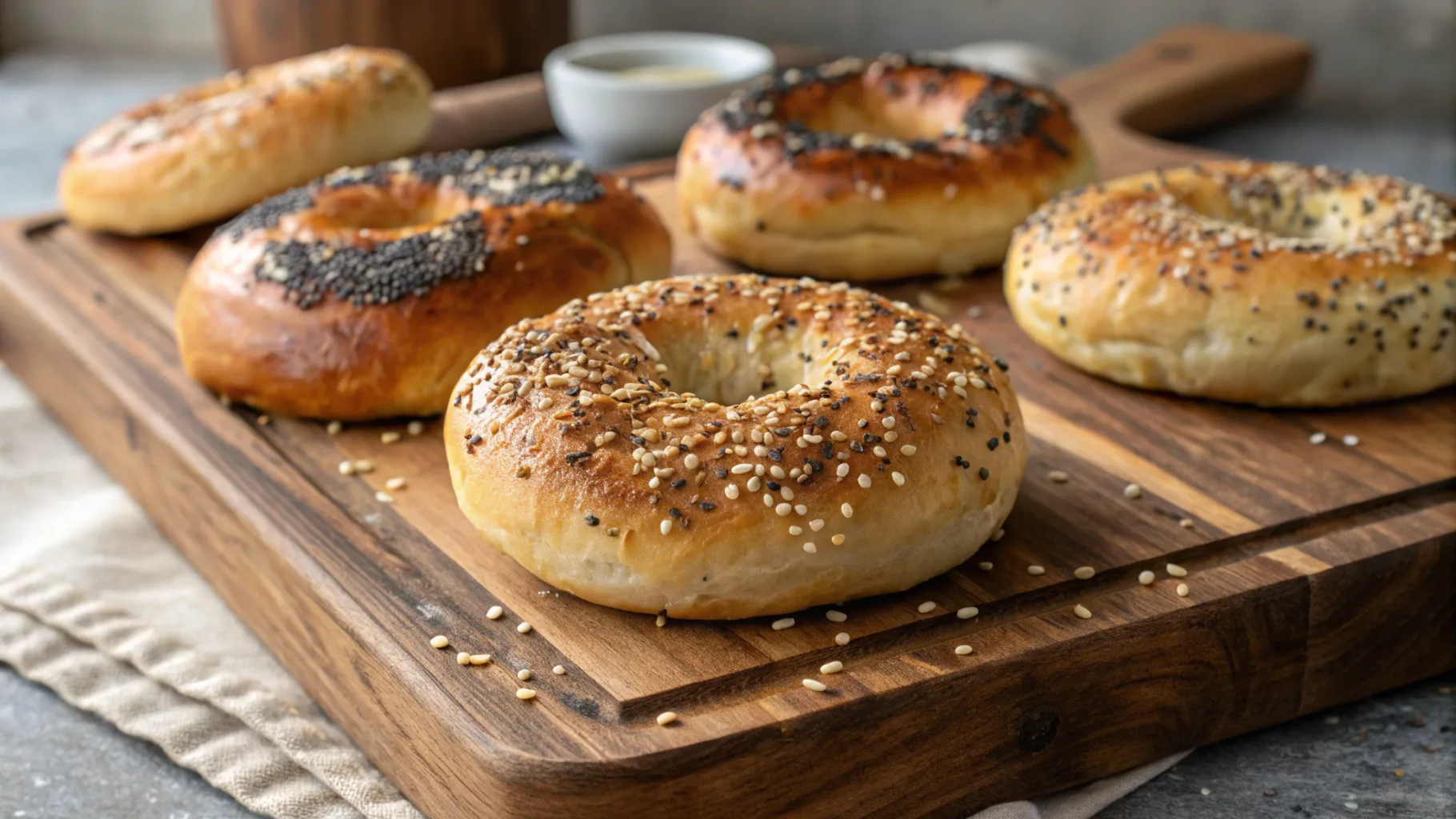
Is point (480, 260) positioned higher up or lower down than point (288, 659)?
higher up

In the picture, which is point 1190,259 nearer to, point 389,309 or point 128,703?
point 389,309

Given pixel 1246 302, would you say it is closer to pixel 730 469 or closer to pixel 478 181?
pixel 730 469

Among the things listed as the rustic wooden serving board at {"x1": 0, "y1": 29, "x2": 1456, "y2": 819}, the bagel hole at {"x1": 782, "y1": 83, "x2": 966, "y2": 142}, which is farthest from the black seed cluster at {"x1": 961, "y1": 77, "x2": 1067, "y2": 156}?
the rustic wooden serving board at {"x1": 0, "y1": 29, "x2": 1456, "y2": 819}

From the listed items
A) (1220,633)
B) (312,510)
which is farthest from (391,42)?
(1220,633)

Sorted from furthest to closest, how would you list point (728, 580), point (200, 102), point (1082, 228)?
point (200, 102) < point (1082, 228) < point (728, 580)

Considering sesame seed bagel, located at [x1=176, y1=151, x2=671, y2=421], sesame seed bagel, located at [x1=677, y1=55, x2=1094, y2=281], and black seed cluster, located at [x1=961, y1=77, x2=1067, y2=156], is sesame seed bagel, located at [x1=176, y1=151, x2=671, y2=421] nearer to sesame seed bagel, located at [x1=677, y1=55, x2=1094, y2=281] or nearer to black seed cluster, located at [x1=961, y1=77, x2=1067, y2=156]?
sesame seed bagel, located at [x1=677, y1=55, x2=1094, y2=281]

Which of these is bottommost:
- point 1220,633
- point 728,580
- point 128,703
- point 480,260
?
point 128,703
